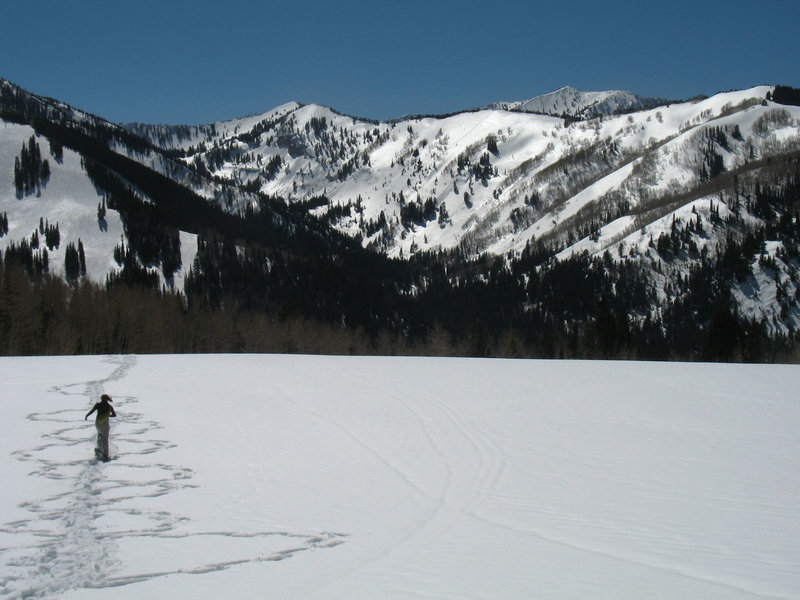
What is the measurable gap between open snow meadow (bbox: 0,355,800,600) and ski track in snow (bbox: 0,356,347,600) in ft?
0.21

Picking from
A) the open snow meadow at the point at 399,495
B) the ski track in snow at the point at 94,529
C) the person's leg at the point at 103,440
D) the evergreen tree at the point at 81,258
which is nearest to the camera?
the open snow meadow at the point at 399,495

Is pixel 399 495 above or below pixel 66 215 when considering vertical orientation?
below

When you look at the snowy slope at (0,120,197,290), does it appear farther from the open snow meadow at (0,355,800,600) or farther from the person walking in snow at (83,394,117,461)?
the person walking in snow at (83,394,117,461)

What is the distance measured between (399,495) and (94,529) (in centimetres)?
670

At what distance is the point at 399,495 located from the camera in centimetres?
1499

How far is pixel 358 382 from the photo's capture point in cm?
3747

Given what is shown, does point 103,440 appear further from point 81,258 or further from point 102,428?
point 81,258

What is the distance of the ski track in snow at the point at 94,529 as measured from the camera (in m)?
9.69

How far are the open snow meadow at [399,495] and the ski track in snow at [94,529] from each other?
0.06m

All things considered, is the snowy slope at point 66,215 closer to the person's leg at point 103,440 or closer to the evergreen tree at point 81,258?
the evergreen tree at point 81,258

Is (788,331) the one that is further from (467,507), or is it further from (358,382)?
(467,507)

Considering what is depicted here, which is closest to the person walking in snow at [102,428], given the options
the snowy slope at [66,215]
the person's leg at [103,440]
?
the person's leg at [103,440]

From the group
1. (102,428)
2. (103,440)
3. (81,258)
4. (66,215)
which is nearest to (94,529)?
(102,428)

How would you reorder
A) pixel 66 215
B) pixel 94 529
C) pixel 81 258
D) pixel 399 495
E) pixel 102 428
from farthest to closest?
pixel 66 215 < pixel 81 258 < pixel 102 428 < pixel 399 495 < pixel 94 529
